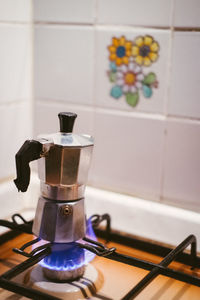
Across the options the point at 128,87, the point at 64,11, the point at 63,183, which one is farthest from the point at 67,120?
the point at 64,11

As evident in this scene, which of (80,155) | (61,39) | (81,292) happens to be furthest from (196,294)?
(61,39)

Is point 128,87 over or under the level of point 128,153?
over

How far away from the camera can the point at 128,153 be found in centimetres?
92

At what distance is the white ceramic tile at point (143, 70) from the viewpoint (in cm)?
84

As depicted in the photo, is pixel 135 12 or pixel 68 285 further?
pixel 135 12

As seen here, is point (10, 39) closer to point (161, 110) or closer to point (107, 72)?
point (107, 72)

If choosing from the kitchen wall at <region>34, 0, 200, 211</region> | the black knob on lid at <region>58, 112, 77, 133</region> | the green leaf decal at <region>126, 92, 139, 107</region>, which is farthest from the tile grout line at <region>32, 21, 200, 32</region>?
the black knob on lid at <region>58, 112, 77, 133</region>

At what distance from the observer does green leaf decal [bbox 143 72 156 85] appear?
34.0 inches

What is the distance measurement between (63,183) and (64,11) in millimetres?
412

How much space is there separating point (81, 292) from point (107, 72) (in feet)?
1.47

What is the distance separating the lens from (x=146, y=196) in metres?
0.92

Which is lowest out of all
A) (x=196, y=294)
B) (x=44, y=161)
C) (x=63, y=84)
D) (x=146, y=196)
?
(x=196, y=294)

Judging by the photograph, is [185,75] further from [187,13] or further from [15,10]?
[15,10]

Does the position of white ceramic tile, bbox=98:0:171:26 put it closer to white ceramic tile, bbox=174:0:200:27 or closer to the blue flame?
white ceramic tile, bbox=174:0:200:27
